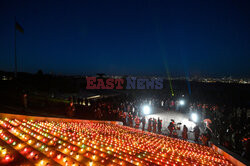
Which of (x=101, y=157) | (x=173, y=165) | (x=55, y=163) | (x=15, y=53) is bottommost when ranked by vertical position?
(x=173, y=165)

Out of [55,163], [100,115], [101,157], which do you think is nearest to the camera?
[55,163]

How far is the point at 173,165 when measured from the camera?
425cm

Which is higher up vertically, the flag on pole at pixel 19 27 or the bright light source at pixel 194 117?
the flag on pole at pixel 19 27

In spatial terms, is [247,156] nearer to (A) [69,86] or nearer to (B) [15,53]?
A: (B) [15,53]

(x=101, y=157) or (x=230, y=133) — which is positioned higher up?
(x=101, y=157)

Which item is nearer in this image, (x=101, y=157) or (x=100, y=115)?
(x=101, y=157)

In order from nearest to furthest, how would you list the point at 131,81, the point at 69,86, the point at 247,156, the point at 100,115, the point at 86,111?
1. the point at 247,156
2. the point at 100,115
3. the point at 86,111
4. the point at 69,86
5. the point at 131,81

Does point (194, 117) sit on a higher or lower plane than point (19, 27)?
lower

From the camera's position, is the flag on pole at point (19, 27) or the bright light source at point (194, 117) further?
the flag on pole at point (19, 27)

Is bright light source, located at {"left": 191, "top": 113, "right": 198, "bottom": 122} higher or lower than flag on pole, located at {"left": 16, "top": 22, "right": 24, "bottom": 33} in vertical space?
lower

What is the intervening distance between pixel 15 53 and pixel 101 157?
26.3m

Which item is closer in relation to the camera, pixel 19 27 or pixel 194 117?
pixel 194 117

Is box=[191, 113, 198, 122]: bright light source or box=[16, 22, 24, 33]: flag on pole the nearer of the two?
box=[191, 113, 198, 122]: bright light source

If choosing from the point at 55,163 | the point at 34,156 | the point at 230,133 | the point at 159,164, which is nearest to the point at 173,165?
the point at 159,164
